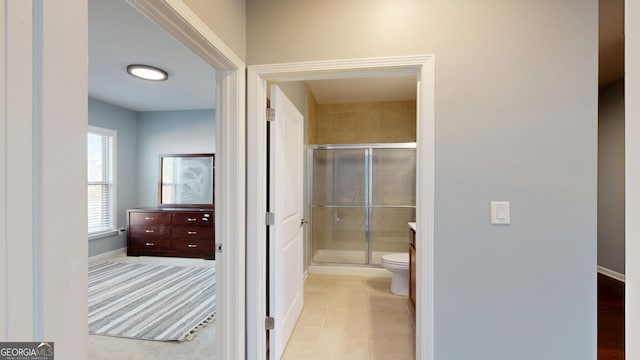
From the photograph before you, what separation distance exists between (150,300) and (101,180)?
2.52 meters

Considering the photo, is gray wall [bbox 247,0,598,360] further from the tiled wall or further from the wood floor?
the tiled wall

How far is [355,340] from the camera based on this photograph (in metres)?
2.13

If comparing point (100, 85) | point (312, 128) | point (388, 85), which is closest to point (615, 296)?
point (388, 85)

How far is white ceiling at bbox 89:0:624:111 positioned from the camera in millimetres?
2091

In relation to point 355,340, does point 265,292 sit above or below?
above

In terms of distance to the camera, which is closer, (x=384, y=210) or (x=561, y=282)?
(x=561, y=282)

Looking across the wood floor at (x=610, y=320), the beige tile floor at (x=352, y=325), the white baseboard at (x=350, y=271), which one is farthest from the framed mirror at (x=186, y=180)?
the wood floor at (x=610, y=320)

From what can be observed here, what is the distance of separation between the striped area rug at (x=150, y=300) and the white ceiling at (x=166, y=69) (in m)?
2.36

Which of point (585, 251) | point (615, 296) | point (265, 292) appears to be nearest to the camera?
point (585, 251)

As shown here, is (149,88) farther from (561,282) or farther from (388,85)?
(561,282)

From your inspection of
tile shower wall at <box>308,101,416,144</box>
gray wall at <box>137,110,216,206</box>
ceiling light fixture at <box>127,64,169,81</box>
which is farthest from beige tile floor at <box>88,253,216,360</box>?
gray wall at <box>137,110,216,206</box>

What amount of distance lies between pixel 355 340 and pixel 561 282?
4.53 feet

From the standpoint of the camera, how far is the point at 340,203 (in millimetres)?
4281
